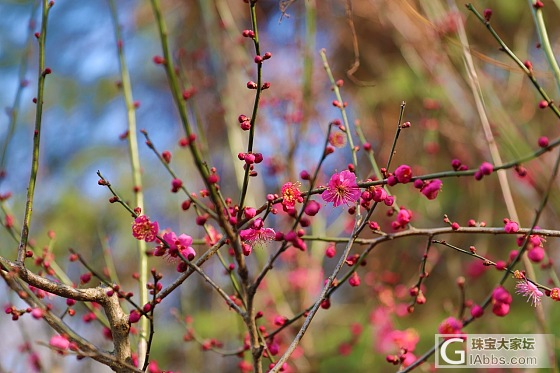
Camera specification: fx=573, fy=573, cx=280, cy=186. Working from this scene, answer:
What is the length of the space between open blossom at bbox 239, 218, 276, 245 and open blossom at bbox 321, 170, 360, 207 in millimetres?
172

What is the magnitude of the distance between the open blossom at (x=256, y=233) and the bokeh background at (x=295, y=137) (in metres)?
0.81

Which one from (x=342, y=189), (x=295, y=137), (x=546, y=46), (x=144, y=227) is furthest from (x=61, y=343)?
(x=295, y=137)

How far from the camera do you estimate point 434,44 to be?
3326 mm

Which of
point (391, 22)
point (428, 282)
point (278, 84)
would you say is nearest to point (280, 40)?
point (278, 84)

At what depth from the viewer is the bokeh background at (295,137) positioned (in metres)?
3.04

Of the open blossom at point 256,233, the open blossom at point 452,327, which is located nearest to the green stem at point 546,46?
the open blossom at point 452,327

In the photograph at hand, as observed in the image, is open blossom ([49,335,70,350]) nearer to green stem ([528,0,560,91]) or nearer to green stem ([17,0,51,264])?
green stem ([17,0,51,264])

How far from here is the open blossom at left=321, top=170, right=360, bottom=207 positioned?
4.61 feet

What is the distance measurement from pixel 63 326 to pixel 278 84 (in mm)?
3801

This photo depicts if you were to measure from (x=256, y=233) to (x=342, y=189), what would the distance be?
0.79ft

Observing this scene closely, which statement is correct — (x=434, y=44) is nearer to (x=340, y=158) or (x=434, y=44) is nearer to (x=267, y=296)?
(x=340, y=158)

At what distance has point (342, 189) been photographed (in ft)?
4.65

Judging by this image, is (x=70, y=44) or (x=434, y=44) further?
(x=70, y=44)

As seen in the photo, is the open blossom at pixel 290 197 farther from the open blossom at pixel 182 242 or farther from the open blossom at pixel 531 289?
the open blossom at pixel 531 289
